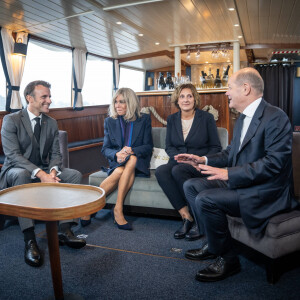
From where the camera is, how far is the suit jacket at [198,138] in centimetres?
312

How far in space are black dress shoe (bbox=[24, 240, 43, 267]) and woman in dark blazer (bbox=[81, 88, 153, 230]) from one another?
0.87 m

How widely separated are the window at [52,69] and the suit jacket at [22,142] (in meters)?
3.12

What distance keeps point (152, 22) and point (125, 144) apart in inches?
133

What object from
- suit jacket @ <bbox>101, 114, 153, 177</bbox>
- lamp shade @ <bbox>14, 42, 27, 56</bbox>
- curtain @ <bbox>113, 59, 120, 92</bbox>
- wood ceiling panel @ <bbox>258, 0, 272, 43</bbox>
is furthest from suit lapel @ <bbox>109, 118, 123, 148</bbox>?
curtain @ <bbox>113, 59, 120, 92</bbox>

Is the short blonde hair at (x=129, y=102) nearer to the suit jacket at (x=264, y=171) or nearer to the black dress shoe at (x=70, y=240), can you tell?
the black dress shoe at (x=70, y=240)

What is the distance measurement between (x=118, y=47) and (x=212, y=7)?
3241 millimetres

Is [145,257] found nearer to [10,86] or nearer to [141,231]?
[141,231]

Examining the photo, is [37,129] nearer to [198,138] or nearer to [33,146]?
[33,146]

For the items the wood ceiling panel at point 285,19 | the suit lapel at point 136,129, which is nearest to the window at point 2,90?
the suit lapel at point 136,129

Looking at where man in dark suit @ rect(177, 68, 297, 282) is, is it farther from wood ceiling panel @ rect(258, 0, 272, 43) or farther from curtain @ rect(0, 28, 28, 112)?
curtain @ rect(0, 28, 28, 112)

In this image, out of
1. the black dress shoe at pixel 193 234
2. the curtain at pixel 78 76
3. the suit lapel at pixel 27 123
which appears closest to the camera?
the black dress shoe at pixel 193 234

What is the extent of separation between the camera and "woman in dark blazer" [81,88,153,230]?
122 inches

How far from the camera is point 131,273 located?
2.15m

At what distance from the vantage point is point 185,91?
3.17 metres
